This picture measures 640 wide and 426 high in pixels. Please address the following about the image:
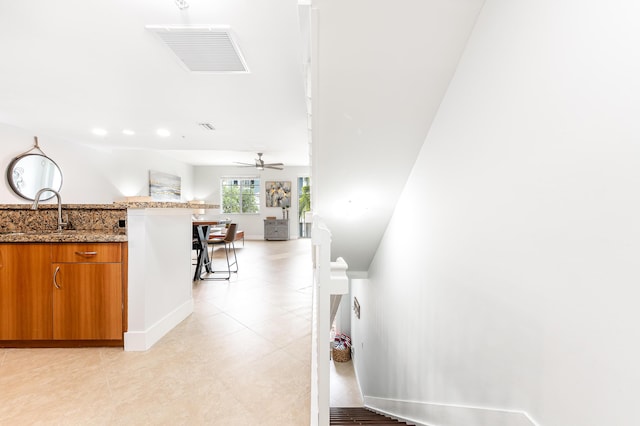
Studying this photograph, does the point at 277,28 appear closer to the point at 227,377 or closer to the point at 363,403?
the point at 227,377

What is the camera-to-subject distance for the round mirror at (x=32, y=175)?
14.7ft

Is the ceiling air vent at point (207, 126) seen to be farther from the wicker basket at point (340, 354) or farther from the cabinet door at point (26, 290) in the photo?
the wicker basket at point (340, 354)

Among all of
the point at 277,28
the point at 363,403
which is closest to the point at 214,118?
the point at 277,28

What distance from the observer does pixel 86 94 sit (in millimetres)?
3215

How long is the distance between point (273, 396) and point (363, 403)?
142 inches

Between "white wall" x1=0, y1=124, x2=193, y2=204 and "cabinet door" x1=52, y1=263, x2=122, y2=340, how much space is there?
3929mm

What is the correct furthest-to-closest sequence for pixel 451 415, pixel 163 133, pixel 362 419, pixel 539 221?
pixel 163 133 → pixel 362 419 → pixel 451 415 → pixel 539 221

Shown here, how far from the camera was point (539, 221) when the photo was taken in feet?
3.25

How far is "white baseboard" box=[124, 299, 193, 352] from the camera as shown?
1.98 m

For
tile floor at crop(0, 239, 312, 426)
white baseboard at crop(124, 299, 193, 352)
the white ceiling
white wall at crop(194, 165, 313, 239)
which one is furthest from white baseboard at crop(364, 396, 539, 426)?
white wall at crop(194, 165, 313, 239)

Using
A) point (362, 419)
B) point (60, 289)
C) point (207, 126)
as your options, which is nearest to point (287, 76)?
point (207, 126)

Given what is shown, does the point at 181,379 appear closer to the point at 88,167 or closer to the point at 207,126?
the point at 207,126

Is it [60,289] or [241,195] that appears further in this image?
[241,195]

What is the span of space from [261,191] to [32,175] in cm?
599
